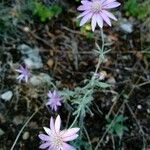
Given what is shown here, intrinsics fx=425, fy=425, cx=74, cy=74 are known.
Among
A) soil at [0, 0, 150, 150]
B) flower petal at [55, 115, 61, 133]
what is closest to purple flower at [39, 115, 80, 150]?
flower petal at [55, 115, 61, 133]

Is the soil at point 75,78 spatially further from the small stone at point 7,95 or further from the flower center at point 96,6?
the flower center at point 96,6

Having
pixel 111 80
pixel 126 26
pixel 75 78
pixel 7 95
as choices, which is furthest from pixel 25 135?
pixel 126 26

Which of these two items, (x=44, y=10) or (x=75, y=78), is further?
(x=44, y=10)

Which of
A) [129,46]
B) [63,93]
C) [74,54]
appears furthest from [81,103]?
[129,46]

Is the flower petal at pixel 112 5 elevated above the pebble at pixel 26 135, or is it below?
above

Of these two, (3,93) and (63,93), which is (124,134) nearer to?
(63,93)

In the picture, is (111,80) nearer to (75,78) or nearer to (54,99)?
(75,78)

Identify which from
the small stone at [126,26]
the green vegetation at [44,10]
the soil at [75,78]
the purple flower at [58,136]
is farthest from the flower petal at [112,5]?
the small stone at [126,26]

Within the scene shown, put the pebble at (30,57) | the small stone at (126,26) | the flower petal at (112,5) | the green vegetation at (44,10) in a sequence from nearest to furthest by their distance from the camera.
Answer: the flower petal at (112,5) → the pebble at (30,57) → the green vegetation at (44,10) → the small stone at (126,26)

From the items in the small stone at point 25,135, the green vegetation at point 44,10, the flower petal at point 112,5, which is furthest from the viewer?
the green vegetation at point 44,10

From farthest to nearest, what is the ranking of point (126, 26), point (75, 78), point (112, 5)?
point (126, 26) → point (75, 78) → point (112, 5)

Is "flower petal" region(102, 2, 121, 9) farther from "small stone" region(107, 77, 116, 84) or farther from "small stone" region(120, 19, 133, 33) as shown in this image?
"small stone" region(120, 19, 133, 33)
